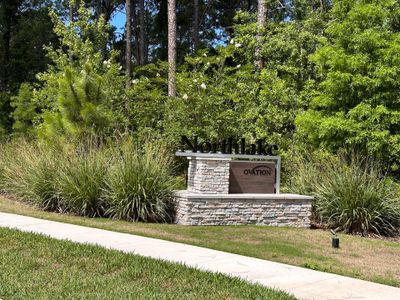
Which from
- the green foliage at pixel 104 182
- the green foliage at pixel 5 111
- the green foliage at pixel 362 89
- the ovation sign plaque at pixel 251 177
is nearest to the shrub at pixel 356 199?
the green foliage at pixel 362 89

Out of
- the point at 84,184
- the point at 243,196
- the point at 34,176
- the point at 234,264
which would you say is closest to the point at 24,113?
the point at 34,176

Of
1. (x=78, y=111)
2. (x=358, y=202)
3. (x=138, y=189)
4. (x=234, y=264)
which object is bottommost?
(x=234, y=264)

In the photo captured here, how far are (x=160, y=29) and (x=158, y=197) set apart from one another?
27434 mm

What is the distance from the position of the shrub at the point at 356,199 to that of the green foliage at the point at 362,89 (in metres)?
0.70

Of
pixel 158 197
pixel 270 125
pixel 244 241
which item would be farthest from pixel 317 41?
pixel 244 241

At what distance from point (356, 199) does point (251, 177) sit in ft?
7.85

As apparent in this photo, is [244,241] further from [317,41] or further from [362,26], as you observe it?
[317,41]

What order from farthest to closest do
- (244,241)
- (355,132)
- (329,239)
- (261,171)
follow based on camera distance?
1. (355,132)
2. (261,171)
3. (329,239)
4. (244,241)

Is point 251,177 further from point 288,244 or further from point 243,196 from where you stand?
point 288,244

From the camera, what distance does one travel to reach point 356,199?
451 inches

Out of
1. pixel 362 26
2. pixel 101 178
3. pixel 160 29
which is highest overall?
pixel 160 29

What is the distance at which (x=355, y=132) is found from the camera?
511 inches

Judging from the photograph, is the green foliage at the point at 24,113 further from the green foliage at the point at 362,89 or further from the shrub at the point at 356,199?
the shrub at the point at 356,199

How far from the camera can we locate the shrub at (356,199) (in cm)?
1145
